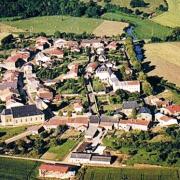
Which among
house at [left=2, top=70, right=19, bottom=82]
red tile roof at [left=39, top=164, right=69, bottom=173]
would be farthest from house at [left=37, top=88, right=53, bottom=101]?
red tile roof at [left=39, top=164, right=69, bottom=173]

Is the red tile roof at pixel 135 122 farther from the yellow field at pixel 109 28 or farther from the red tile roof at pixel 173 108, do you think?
the yellow field at pixel 109 28

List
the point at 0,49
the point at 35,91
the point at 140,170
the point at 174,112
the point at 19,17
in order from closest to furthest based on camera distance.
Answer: the point at 140,170 < the point at 174,112 < the point at 35,91 < the point at 0,49 < the point at 19,17

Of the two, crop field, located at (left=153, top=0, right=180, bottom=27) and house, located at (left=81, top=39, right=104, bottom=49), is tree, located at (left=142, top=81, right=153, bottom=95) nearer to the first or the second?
house, located at (left=81, top=39, right=104, bottom=49)

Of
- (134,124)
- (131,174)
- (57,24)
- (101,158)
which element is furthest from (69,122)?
(57,24)

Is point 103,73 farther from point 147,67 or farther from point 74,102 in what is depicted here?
point 74,102

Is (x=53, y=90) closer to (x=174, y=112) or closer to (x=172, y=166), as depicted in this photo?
(x=174, y=112)

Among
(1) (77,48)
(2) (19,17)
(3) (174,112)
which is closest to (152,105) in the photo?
(3) (174,112)
